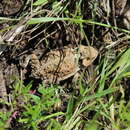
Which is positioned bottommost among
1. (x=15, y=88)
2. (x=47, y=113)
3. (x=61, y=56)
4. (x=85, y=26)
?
(x=47, y=113)

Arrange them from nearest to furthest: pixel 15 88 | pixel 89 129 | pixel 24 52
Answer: pixel 89 129, pixel 15 88, pixel 24 52

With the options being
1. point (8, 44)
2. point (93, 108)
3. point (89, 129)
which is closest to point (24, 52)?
A: point (8, 44)

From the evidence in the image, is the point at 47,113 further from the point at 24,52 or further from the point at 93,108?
the point at 24,52

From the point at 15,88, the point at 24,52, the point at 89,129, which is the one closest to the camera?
the point at 89,129

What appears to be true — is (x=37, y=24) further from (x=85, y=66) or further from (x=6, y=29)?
(x=85, y=66)

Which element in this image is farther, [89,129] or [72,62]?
[72,62]

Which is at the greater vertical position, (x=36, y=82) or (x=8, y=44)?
(x=8, y=44)
